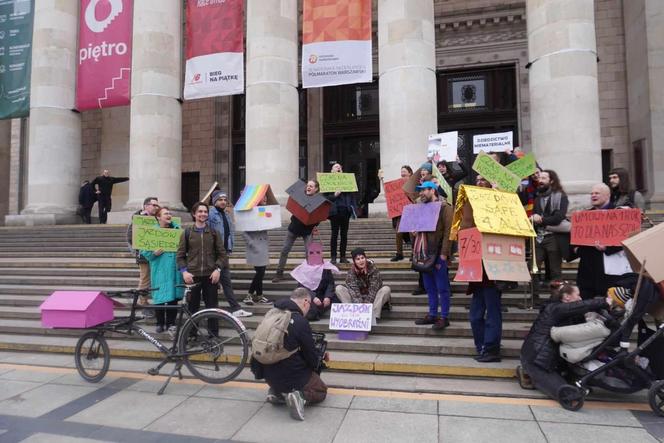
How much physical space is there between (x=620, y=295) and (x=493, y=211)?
60.2 inches

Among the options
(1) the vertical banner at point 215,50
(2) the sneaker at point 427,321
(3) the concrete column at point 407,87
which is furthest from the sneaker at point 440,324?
(1) the vertical banner at point 215,50

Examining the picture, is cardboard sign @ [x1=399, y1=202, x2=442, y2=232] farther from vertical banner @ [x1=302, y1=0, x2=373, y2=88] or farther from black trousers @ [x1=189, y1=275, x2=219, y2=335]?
vertical banner @ [x1=302, y1=0, x2=373, y2=88]

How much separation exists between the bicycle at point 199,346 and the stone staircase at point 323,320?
37.1 inches

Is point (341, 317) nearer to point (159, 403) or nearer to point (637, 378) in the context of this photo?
point (159, 403)

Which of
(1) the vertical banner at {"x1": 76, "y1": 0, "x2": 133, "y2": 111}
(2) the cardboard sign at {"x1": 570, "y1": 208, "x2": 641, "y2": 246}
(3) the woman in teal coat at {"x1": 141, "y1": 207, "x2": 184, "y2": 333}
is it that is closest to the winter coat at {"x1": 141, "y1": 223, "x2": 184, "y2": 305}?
(3) the woman in teal coat at {"x1": 141, "y1": 207, "x2": 184, "y2": 333}

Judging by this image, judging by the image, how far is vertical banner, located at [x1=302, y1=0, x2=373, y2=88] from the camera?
14109 millimetres

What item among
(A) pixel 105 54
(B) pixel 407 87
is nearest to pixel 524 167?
(B) pixel 407 87

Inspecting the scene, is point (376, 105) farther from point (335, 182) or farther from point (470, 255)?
point (470, 255)

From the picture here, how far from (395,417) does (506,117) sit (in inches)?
669

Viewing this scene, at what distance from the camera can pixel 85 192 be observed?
1795 centimetres

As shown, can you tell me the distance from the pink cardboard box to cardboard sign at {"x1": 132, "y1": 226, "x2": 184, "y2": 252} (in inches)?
40.9

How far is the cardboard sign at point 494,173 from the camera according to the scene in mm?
6047

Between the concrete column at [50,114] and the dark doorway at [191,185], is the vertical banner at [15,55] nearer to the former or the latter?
the concrete column at [50,114]

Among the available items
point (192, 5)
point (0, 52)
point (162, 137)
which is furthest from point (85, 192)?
point (192, 5)
